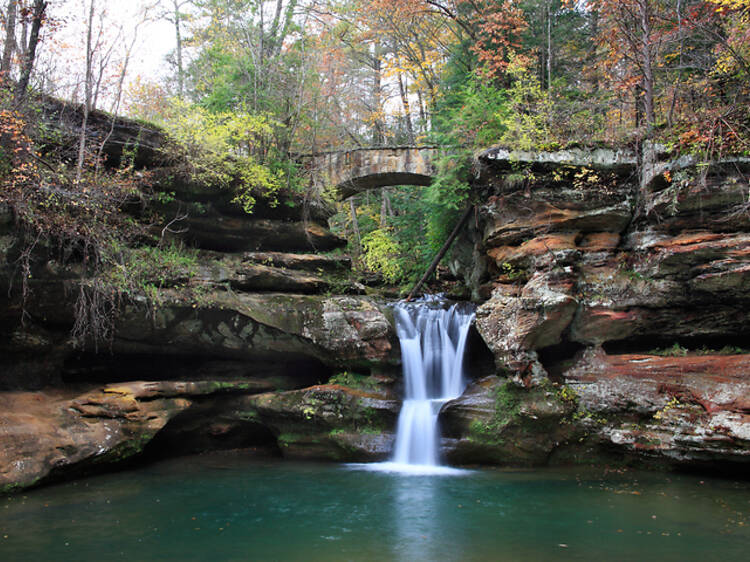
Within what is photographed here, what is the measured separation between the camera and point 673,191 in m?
9.84

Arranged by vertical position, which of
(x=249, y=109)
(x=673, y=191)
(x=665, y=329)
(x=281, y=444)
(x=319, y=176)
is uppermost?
(x=249, y=109)

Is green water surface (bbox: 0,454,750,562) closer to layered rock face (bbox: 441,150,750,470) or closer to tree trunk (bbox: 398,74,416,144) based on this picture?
layered rock face (bbox: 441,150,750,470)

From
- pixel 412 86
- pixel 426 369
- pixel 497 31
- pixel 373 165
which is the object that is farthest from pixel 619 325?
pixel 412 86

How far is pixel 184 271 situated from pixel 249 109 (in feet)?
20.4

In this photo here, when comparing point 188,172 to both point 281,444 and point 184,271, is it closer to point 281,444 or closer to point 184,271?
point 184,271

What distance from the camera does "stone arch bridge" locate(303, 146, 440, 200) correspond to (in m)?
16.0

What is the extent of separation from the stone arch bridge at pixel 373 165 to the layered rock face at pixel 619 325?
546 cm

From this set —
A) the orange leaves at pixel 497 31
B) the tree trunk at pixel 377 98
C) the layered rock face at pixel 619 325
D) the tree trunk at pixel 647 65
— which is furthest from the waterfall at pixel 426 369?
the tree trunk at pixel 377 98

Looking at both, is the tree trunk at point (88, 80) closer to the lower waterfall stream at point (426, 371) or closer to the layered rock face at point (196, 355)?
the layered rock face at point (196, 355)

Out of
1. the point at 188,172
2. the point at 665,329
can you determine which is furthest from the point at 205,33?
the point at 665,329

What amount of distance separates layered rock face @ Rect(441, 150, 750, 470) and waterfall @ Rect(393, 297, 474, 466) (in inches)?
20.9

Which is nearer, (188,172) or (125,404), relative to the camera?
(125,404)

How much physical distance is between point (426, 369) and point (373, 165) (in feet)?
24.8

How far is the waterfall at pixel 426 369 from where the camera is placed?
10.3 meters
